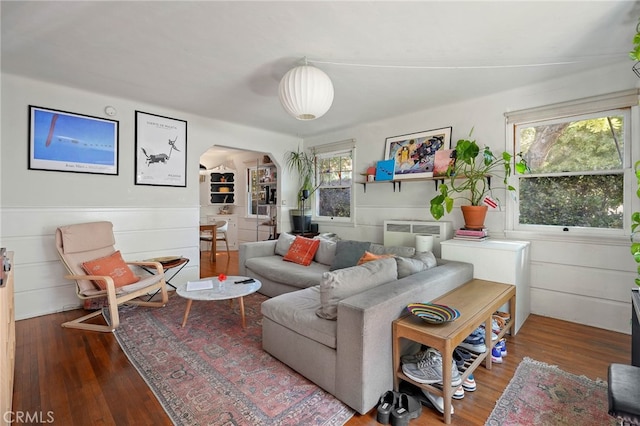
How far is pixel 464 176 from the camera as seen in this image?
3.33 metres

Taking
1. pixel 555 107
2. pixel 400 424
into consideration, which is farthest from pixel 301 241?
pixel 555 107

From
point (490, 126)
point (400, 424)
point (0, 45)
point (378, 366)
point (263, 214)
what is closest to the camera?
point (400, 424)

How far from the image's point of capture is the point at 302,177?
541cm

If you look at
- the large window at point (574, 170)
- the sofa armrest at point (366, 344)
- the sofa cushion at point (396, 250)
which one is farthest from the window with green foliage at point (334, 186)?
the sofa armrest at point (366, 344)

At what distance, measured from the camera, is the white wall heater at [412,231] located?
3.46 meters

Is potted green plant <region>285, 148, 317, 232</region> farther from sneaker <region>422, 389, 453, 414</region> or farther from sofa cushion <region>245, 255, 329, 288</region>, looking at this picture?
sneaker <region>422, 389, 453, 414</region>

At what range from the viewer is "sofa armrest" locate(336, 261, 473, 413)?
5.09 ft

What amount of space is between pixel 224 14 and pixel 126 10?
63 centimetres

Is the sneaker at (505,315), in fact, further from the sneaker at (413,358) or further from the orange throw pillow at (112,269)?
the orange throw pillow at (112,269)

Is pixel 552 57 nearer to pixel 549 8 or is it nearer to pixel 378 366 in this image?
pixel 549 8

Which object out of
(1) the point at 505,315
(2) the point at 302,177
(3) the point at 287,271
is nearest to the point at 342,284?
(3) the point at 287,271

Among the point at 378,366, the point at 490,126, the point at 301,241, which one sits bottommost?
the point at 378,366

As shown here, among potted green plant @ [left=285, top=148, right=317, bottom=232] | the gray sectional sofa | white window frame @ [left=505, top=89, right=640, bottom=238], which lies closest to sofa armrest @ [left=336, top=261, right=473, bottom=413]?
the gray sectional sofa

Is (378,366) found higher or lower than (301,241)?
lower
